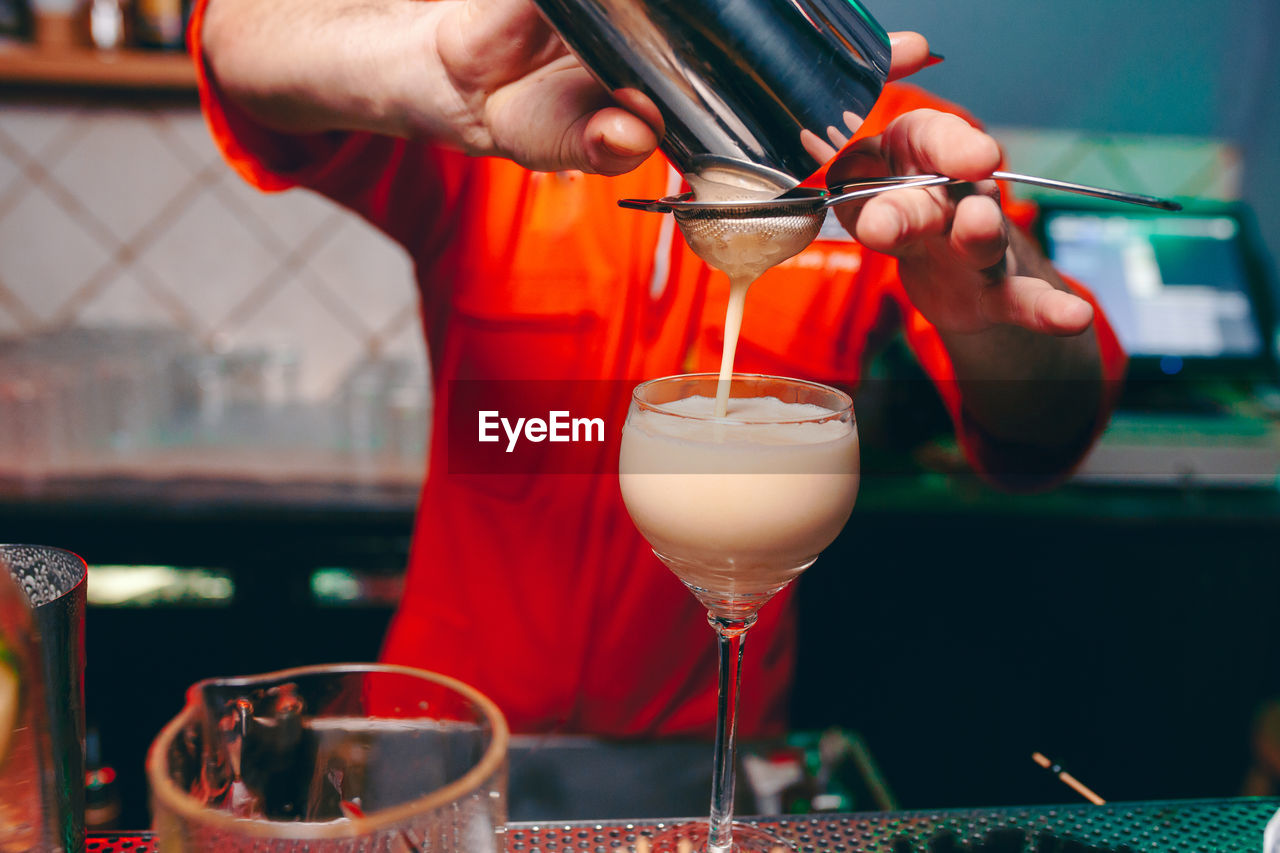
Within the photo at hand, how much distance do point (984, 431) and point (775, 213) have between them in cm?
61

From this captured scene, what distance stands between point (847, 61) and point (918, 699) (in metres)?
1.63

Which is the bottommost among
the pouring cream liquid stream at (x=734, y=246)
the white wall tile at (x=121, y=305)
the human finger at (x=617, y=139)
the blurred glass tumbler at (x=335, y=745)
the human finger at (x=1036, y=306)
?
the blurred glass tumbler at (x=335, y=745)

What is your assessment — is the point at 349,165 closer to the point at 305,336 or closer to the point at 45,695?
the point at 45,695

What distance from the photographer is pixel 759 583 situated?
65 centimetres

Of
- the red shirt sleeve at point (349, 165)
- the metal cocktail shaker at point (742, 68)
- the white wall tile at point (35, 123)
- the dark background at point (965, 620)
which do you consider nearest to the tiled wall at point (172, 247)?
the white wall tile at point (35, 123)

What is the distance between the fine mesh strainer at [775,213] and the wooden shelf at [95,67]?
1929mm

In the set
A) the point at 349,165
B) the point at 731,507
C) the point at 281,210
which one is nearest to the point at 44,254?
the point at 281,210

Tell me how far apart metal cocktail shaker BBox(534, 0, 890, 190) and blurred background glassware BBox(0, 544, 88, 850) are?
0.42 meters

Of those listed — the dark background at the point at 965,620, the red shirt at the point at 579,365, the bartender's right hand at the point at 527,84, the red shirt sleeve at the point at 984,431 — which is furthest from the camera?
the dark background at the point at 965,620

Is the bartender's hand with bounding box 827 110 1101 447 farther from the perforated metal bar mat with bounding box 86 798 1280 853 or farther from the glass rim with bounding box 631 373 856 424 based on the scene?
the perforated metal bar mat with bounding box 86 798 1280 853

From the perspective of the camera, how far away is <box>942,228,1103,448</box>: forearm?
3.22ft

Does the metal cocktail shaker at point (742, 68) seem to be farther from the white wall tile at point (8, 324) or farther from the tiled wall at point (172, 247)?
the white wall tile at point (8, 324)

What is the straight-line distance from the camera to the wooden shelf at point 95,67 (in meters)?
2.14

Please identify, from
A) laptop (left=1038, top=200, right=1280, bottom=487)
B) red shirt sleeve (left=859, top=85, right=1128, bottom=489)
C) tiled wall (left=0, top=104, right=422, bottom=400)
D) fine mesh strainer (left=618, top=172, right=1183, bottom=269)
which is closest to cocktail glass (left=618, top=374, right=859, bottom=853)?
fine mesh strainer (left=618, top=172, right=1183, bottom=269)
